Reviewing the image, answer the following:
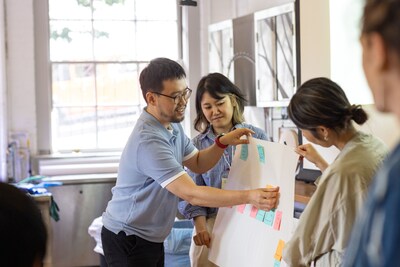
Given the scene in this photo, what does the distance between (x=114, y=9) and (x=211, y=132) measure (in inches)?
106

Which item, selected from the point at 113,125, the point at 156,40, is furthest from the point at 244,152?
the point at 156,40

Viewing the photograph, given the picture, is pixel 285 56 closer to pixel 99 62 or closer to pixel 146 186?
pixel 146 186

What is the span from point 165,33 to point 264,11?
4.90 feet

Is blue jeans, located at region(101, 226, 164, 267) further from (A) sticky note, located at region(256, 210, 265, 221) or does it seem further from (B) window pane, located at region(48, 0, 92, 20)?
(B) window pane, located at region(48, 0, 92, 20)

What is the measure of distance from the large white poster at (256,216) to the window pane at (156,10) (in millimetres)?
3068

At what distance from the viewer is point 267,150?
2191mm

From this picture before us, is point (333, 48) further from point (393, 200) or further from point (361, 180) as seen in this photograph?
point (393, 200)

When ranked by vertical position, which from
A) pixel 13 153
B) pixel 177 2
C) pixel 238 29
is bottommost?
pixel 13 153

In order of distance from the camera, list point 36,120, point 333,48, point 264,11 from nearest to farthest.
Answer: point 333,48 < point 264,11 < point 36,120

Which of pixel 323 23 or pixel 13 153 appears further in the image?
pixel 13 153

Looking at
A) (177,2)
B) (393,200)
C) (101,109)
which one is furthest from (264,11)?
(393,200)

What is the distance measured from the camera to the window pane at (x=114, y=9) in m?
5.07

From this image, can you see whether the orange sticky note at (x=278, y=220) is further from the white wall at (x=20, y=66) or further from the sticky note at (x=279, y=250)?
the white wall at (x=20, y=66)

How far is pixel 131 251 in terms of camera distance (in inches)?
87.4
